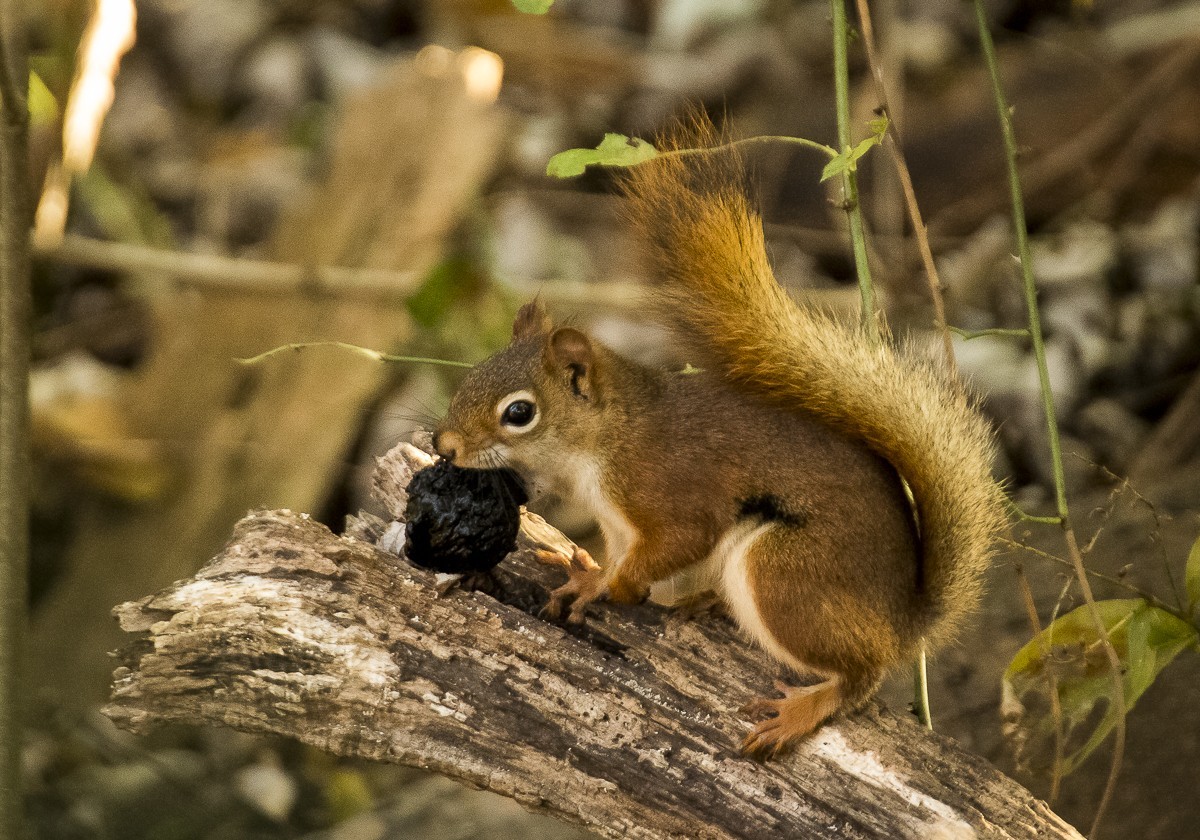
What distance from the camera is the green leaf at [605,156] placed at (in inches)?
59.5

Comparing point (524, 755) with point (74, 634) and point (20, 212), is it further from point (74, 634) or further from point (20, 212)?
point (74, 634)

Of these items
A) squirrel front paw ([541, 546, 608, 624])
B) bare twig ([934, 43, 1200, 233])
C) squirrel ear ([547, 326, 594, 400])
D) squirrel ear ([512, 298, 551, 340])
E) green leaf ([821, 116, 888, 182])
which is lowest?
squirrel front paw ([541, 546, 608, 624])

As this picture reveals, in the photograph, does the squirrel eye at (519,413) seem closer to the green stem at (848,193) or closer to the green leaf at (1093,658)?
the green stem at (848,193)

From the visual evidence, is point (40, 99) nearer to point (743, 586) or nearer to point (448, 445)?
point (448, 445)

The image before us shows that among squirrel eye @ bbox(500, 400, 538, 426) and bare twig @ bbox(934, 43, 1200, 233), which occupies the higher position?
bare twig @ bbox(934, 43, 1200, 233)

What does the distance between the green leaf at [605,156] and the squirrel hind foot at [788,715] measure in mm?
684

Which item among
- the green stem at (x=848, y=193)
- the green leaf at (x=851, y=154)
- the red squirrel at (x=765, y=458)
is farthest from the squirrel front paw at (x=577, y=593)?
the green leaf at (x=851, y=154)

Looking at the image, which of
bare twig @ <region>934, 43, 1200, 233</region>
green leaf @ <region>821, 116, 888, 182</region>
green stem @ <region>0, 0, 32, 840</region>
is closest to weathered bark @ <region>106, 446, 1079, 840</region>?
green stem @ <region>0, 0, 32, 840</region>

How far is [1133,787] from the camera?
2.12 meters

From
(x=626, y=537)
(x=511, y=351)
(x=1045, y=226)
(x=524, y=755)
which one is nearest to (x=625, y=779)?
(x=524, y=755)

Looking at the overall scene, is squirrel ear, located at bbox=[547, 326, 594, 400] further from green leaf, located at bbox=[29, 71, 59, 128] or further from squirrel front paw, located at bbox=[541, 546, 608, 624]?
green leaf, located at bbox=[29, 71, 59, 128]

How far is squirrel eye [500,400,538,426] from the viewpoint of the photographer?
68.6 inches

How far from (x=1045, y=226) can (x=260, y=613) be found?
313 centimetres

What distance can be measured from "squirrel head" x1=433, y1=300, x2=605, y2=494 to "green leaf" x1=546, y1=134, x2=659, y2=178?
285 millimetres
